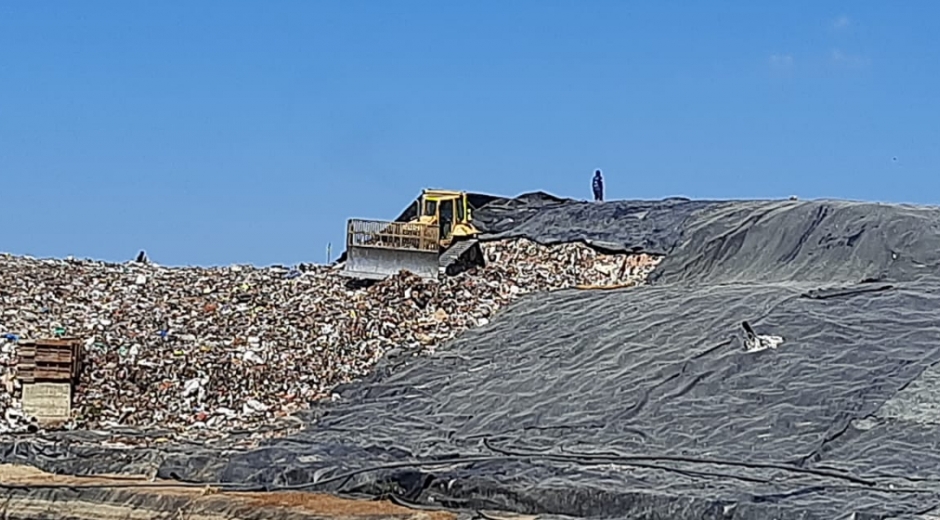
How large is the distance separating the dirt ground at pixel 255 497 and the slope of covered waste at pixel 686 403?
0.39 m

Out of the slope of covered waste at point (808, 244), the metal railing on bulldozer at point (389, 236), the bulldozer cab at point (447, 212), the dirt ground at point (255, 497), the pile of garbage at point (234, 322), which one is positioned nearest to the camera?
the dirt ground at point (255, 497)

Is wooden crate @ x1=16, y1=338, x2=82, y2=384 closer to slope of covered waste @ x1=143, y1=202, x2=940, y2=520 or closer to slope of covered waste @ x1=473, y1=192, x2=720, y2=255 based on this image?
slope of covered waste @ x1=143, y1=202, x2=940, y2=520

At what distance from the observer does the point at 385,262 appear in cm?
1509

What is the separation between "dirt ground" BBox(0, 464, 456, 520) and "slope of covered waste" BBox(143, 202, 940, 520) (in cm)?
39

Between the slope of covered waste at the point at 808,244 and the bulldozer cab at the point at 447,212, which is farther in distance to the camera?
the bulldozer cab at the point at 447,212

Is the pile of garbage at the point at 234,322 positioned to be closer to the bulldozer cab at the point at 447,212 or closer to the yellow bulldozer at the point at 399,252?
the yellow bulldozer at the point at 399,252

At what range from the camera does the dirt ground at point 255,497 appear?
7121mm

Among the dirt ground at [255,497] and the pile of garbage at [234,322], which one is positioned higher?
the pile of garbage at [234,322]

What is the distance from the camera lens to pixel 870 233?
13.5 meters

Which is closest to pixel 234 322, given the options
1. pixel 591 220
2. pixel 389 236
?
pixel 389 236

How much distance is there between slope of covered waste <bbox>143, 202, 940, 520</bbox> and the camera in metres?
7.49

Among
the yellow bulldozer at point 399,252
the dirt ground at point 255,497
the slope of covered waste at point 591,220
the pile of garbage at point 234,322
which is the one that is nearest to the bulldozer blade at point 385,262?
the yellow bulldozer at point 399,252

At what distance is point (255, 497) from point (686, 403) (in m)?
3.74

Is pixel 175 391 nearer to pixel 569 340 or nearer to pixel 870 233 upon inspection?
pixel 569 340
